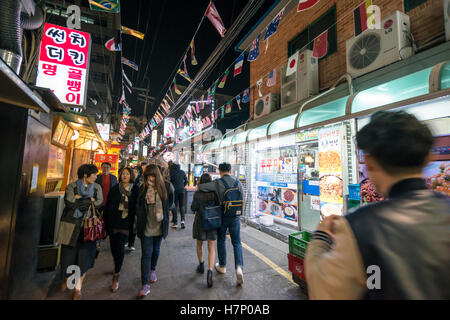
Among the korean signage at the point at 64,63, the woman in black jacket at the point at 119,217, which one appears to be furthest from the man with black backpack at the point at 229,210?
the korean signage at the point at 64,63

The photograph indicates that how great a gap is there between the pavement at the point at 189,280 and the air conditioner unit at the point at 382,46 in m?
4.83

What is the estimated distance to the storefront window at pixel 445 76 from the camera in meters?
2.92

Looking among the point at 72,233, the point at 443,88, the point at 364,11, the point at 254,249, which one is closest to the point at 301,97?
the point at 364,11

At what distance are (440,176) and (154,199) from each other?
4.88m

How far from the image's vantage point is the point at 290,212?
22.0 feet

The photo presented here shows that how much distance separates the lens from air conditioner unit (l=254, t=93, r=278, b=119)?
7.76 m

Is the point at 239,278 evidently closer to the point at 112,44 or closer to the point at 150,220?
the point at 150,220

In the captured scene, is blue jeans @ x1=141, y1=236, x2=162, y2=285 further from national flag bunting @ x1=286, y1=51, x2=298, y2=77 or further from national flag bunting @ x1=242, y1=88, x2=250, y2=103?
national flag bunting @ x1=242, y1=88, x2=250, y2=103

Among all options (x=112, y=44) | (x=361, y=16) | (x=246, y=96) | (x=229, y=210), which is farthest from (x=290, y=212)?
(x=112, y=44)

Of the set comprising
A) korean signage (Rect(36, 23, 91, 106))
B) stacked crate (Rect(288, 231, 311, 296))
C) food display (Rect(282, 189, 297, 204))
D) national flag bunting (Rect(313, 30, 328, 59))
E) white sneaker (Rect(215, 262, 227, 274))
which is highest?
national flag bunting (Rect(313, 30, 328, 59))

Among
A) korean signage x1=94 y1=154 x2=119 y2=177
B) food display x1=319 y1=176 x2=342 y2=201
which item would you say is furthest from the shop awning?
korean signage x1=94 y1=154 x2=119 y2=177

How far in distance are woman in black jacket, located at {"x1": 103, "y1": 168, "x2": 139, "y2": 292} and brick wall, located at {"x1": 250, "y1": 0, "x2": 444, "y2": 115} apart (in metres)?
6.16

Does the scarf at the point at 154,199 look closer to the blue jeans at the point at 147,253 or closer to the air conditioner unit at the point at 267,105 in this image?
the blue jeans at the point at 147,253
